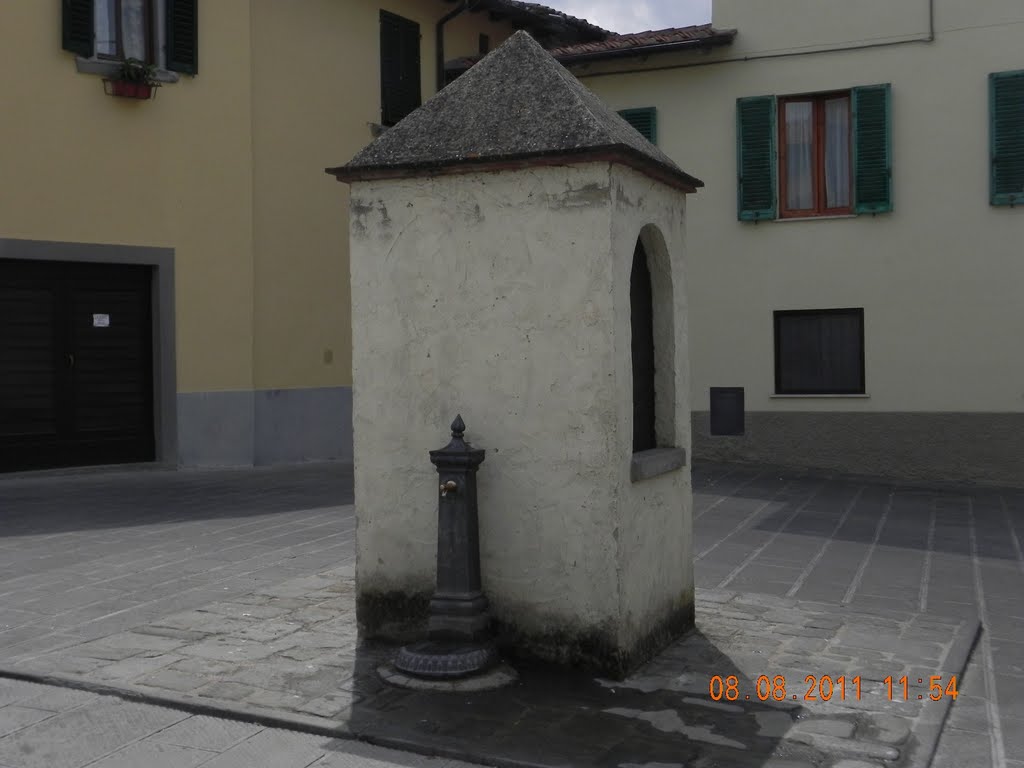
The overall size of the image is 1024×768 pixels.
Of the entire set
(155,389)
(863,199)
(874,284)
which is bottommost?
(155,389)

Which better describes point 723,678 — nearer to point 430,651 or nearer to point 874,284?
point 430,651

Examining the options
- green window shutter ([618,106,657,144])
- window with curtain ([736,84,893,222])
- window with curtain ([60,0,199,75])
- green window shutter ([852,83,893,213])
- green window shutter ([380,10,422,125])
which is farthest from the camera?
green window shutter ([380,10,422,125])

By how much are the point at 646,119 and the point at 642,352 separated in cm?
1049

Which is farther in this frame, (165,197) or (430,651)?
(165,197)

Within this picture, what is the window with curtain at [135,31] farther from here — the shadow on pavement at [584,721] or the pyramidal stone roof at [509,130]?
the shadow on pavement at [584,721]

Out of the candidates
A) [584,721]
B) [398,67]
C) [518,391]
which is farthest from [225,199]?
[584,721]

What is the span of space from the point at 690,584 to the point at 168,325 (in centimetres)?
935

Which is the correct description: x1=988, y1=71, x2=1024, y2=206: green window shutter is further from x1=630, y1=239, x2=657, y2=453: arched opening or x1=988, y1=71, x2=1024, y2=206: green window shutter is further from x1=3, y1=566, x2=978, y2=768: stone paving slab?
x1=630, y1=239, x2=657, y2=453: arched opening

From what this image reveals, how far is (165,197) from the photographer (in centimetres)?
1374

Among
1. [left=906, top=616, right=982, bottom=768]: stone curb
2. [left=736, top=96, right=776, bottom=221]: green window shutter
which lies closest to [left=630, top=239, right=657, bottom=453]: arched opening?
[left=906, top=616, right=982, bottom=768]: stone curb

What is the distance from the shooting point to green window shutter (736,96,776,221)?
49.3 feet

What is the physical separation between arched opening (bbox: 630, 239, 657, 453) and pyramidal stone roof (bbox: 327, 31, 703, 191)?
0.49 meters

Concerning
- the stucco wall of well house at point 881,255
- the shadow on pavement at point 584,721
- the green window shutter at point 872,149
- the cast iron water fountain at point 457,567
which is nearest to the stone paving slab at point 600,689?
the shadow on pavement at point 584,721

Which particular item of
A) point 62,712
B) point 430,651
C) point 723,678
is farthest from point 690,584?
point 62,712
